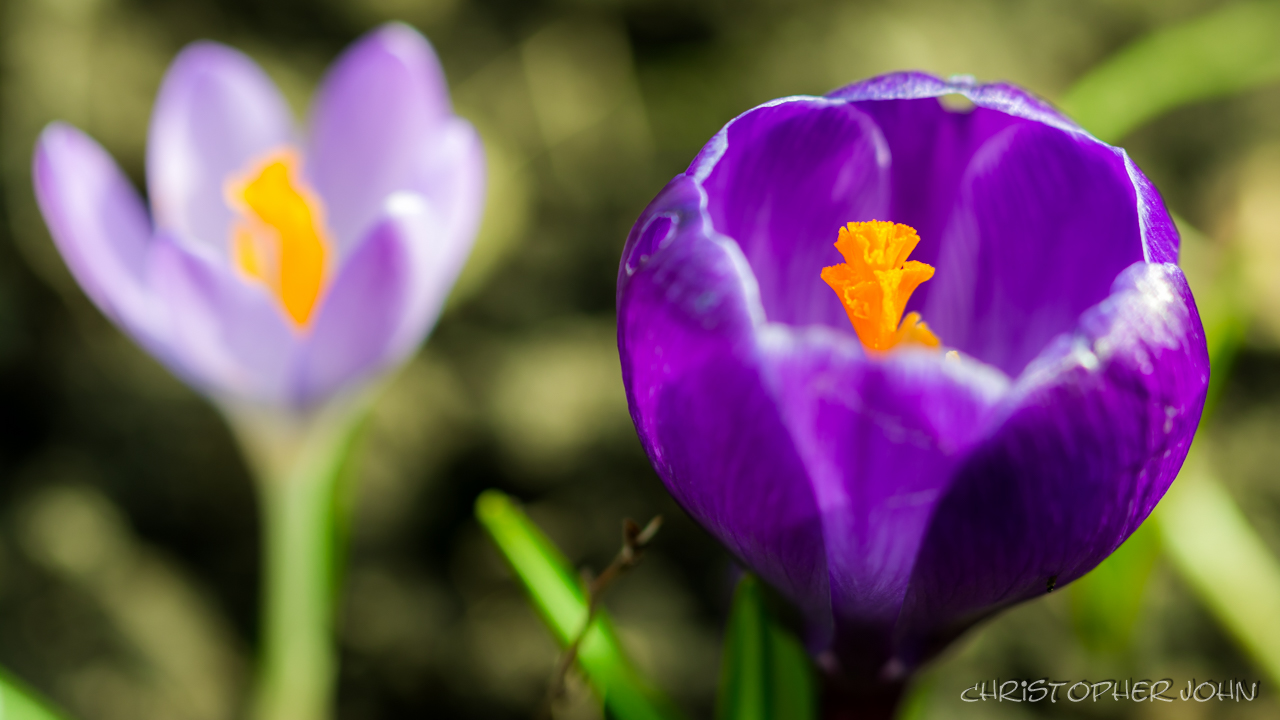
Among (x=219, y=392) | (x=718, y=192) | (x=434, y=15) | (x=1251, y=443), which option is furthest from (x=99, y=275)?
(x=1251, y=443)

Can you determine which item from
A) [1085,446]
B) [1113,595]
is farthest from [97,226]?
[1113,595]

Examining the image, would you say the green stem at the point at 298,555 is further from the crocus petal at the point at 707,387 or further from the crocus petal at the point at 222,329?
the crocus petal at the point at 707,387

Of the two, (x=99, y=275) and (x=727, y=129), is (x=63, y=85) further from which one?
(x=727, y=129)

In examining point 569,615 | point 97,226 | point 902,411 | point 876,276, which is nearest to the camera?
point 902,411

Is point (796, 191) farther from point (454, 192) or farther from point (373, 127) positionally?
point (373, 127)

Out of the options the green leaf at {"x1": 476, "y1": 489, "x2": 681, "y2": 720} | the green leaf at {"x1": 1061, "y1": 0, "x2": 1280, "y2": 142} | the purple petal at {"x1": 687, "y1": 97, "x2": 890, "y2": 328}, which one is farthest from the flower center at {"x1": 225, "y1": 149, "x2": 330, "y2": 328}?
the green leaf at {"x1": 1061, "y1": 0, "x2": 1280, "y2": 142}

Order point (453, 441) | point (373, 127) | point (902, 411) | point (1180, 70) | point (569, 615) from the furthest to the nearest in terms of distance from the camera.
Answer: point (1180, 70)
point (453, 441)
point (373, 127)
point (569, 615)
point (902, 411)

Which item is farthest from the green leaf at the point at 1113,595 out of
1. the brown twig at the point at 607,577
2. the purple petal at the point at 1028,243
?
the brown twig at the point at 607,577
